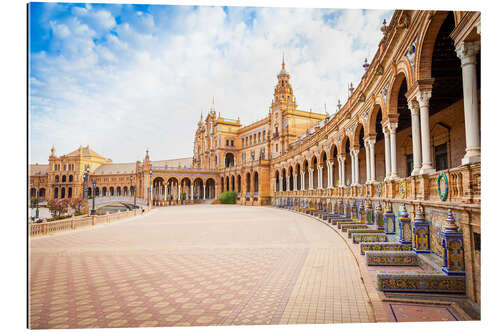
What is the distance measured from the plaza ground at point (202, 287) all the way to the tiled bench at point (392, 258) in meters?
0.46

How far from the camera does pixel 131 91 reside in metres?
6.55

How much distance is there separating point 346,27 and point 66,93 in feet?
18.9

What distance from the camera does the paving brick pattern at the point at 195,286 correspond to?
4.08 m

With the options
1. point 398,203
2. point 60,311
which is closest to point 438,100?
point 398,203

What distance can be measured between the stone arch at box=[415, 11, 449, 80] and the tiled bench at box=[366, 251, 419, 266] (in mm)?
3903

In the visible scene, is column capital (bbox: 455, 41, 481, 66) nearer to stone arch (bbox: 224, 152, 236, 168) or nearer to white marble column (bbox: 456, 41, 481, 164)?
white marble column (bbox: 456, 41, 481, 164)

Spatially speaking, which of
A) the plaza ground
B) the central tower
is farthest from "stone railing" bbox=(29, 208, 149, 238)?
the central tower

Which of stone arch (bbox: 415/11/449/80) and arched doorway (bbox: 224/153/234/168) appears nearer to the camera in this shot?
stone arch (bbox: 415/11/449/80)

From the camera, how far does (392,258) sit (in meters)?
5.70

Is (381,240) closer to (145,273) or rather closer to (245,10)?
(145,273)

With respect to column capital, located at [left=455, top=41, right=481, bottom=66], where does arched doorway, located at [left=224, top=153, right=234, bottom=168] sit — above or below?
above

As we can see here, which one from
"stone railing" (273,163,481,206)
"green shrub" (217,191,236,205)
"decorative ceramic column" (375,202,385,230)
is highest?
"stone railing" (273,163,481,206)

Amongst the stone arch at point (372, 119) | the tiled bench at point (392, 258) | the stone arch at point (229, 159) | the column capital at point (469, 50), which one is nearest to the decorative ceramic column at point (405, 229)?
the tiled bench at point (392, 258)

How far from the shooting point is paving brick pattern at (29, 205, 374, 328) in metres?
4.08
